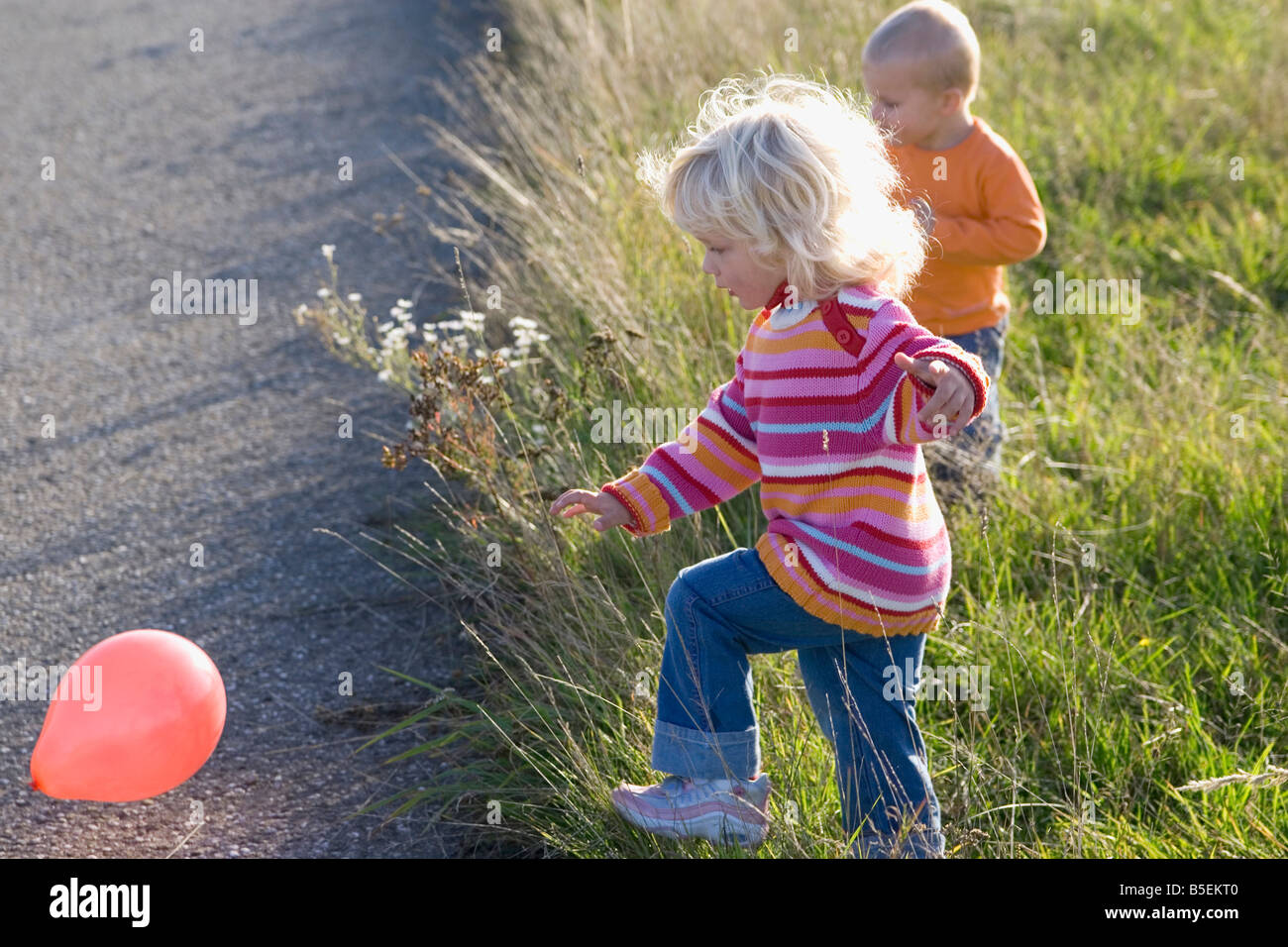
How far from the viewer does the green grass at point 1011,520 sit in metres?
2.88

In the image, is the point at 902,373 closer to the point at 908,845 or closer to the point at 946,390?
the point at 946,390

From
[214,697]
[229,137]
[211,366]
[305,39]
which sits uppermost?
[305,39]

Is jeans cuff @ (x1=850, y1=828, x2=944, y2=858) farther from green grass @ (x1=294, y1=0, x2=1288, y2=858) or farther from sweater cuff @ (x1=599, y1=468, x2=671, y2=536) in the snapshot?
sweater cuff @ (x1=599, y1=468, x2=671, y2=536)

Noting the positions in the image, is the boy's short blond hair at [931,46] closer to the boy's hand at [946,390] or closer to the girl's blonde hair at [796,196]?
the girl's blonde hair at [796,196]

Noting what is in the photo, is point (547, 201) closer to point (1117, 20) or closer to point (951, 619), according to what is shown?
point (951, 619)

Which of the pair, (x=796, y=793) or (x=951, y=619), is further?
(x=951, y=619)

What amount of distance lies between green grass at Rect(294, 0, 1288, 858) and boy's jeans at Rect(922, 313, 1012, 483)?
122mm

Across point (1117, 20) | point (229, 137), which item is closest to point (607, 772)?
point (229, 137)

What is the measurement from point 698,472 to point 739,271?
0.43 metres

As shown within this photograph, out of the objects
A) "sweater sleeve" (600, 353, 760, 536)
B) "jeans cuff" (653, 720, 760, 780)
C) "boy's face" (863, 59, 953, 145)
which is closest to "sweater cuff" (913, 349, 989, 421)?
"sweater sleeve" (600, 353, 760, 536)

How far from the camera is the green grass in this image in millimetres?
2883
